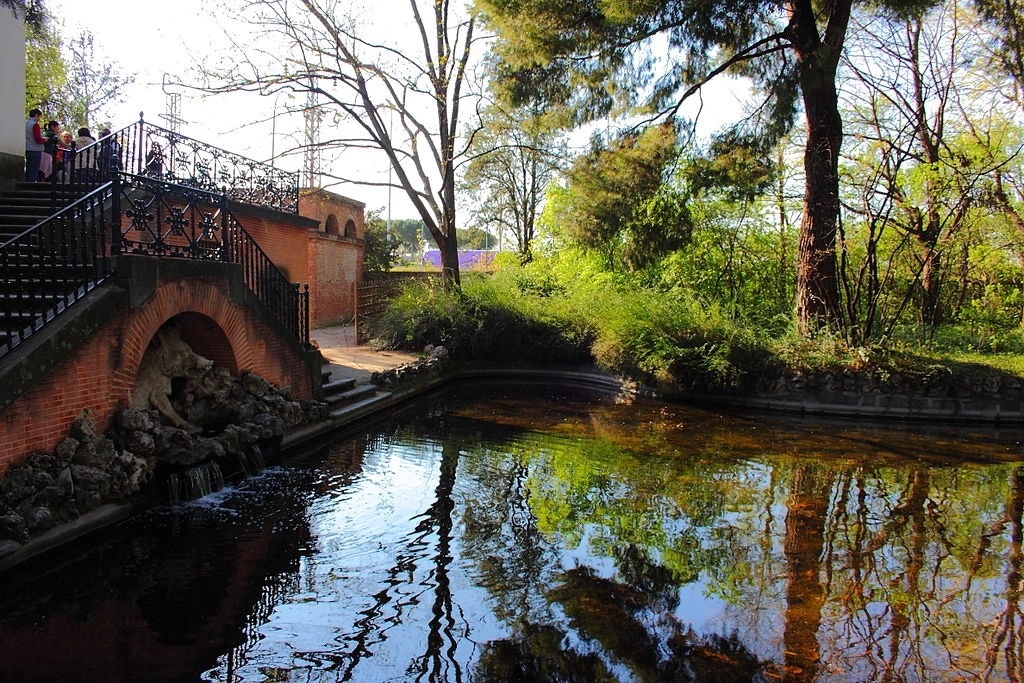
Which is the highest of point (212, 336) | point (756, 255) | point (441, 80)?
point (441, 80)

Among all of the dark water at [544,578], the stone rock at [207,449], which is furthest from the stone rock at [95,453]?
the stone rock at [207,449]

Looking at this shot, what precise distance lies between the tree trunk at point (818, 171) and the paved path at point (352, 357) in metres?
8.49

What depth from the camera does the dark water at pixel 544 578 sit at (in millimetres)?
4008

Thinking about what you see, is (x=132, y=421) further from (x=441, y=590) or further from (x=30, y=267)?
(x=441, y=590)

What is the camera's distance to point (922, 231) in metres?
13.5

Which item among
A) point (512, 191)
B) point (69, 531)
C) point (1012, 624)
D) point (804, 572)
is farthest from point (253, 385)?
point (512, 191)

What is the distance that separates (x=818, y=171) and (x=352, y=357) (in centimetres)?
1035

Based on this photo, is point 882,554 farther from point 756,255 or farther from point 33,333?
point 756,255

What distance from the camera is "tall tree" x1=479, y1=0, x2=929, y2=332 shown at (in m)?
12.4

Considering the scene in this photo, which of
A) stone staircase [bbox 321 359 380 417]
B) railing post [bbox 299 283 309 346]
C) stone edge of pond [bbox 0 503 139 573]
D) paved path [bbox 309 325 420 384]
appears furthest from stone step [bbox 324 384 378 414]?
stone edge of pond [bbox 0 503 139 573]

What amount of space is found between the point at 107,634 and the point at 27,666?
447 mm

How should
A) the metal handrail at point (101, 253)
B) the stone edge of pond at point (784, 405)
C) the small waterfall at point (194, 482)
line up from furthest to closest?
the stone edge of pond at point (784, 405), the small waterfall at point (194, 482), the metal handrail at point (101, 253)

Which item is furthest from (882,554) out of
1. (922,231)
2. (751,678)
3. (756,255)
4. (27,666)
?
(756,255)

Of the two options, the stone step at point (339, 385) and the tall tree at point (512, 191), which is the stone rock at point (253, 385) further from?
the tall tree at point (512, 191)
